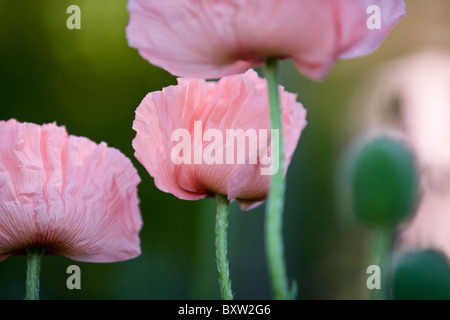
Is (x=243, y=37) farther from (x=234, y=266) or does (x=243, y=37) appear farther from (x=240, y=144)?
(x=234, y=266)

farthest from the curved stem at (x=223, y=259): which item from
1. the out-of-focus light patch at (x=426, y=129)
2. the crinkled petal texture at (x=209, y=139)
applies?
the out-of-focus light patch at (x=426, y=129)

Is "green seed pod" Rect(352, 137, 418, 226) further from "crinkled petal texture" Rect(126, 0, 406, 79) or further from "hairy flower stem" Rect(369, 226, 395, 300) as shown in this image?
"crinkled petal texture" Rect(126, 0, 406, 79)

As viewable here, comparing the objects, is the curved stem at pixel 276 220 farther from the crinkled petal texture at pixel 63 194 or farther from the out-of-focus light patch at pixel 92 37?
the out-of-focus light patch at pixel 92 37

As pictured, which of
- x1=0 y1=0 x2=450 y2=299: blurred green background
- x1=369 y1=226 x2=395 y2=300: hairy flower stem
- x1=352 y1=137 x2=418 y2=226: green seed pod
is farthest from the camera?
x1=0 y1=0 x2=450 y2=299: blurred green background

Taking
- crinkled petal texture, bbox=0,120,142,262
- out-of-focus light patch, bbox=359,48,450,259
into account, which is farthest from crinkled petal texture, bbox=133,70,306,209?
out-of-focus light patch, bbox=359,48,450,259

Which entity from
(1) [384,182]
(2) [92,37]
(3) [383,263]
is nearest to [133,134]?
(2) [92,37]
